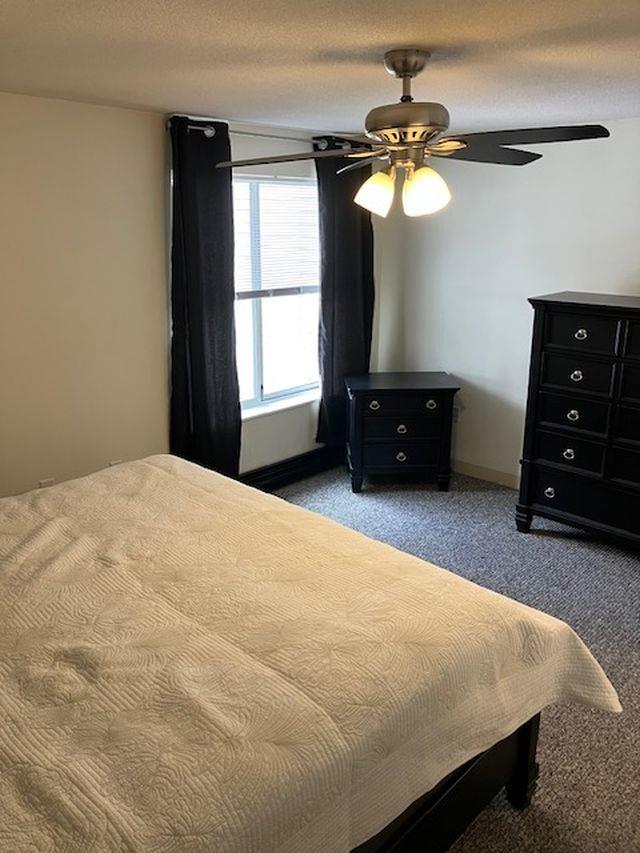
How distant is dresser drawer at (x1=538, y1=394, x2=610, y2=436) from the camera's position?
356 cm

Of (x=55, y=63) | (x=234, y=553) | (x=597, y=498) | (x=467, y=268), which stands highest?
(x=55, y=63)

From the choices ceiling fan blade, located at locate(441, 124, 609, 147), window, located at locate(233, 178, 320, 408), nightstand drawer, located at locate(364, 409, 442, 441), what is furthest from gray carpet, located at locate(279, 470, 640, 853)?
ceiling fan blade, located at locate(441, 124, 609, 147)

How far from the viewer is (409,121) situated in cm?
190

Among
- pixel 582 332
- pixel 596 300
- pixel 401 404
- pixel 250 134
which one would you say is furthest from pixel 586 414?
pixel 250 134

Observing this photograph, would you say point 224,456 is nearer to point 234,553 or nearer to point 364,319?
point 364,319

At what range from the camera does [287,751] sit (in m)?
1.40

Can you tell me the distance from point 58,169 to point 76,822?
2832mm

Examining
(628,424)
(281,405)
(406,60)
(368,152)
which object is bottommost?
(281,405)

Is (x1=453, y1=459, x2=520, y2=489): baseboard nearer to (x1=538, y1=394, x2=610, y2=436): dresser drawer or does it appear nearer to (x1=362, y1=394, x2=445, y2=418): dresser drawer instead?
(x1=362, y1=394, x2=445, y2=418): dresser drawer

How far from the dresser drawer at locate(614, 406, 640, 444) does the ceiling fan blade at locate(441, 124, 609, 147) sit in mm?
1811

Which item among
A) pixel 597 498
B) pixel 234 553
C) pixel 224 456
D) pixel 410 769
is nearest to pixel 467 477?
pixel 597 498

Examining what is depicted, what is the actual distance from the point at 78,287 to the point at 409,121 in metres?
2.05

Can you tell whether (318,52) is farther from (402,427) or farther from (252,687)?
(402,427)

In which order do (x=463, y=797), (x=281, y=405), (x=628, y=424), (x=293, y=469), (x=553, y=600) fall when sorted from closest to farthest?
(x=463, y=797), (x=553, y=600), (x=628, y=424), (x=281, y=405), (x=293, y=469)
